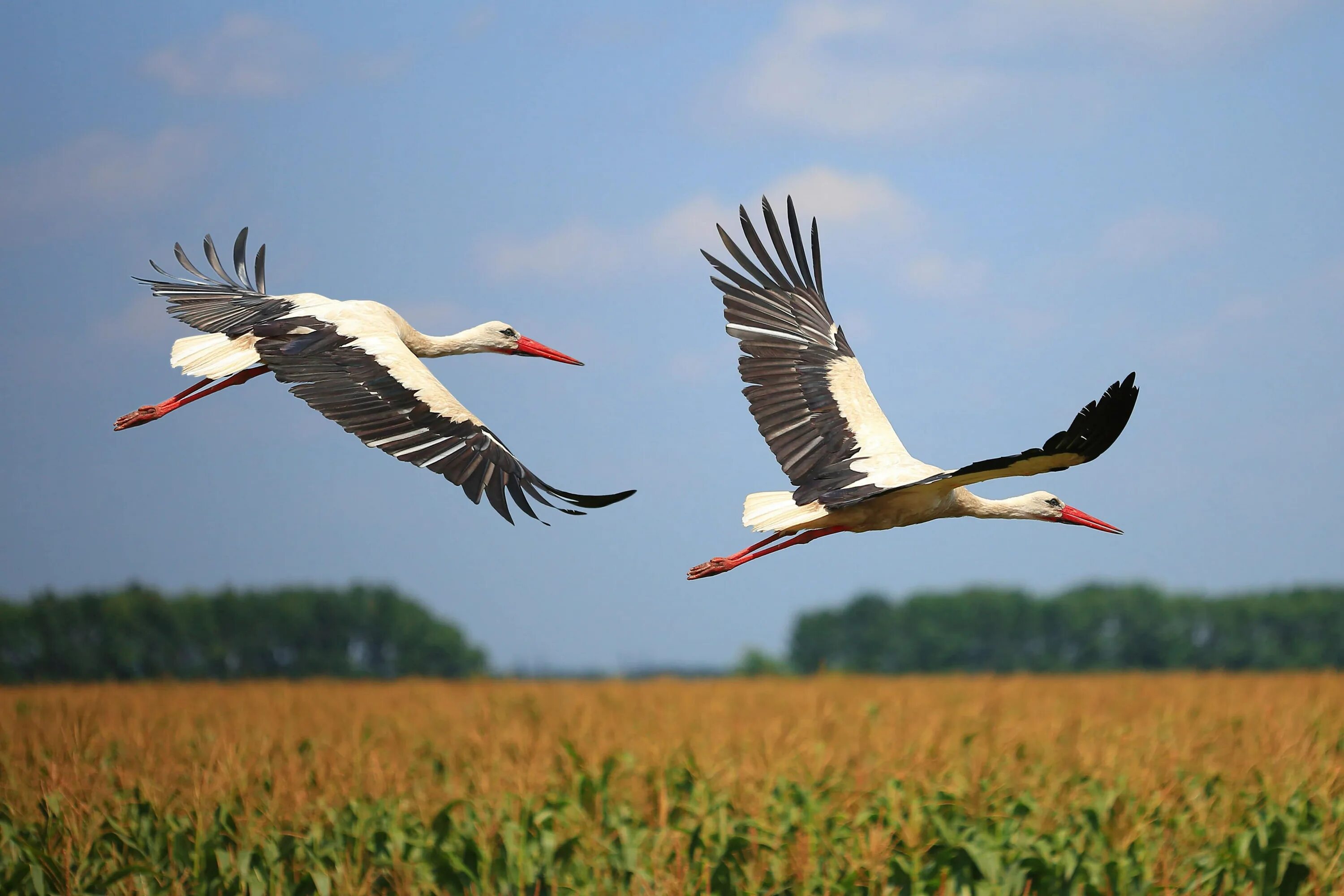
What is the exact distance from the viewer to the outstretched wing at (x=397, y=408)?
4.14 m

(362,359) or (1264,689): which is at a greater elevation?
(362,359)

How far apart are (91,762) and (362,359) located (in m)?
→ 5.27

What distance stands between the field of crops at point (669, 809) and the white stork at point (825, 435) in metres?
1.28

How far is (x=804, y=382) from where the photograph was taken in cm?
587

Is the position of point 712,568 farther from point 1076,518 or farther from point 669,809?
point 669,809

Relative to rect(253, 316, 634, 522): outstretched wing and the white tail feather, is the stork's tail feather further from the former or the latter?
the white tail feather

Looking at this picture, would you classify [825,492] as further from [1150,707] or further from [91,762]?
[1150,707]

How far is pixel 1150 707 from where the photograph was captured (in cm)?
1473

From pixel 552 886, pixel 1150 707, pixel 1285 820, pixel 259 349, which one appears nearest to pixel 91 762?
pixel 552 886

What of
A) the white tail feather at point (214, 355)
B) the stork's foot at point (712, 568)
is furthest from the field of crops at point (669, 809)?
the white tail feather at point (214, 355)

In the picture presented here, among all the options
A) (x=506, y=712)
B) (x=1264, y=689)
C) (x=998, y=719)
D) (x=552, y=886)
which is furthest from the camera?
(x=1264, y=689)

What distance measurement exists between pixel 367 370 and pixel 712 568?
1.50 metres

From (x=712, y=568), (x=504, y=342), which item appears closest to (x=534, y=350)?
(x=504, y=342)

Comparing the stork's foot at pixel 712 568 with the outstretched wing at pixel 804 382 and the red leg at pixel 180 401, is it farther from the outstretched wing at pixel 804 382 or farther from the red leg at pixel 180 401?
the red leg at pixel 180 401
